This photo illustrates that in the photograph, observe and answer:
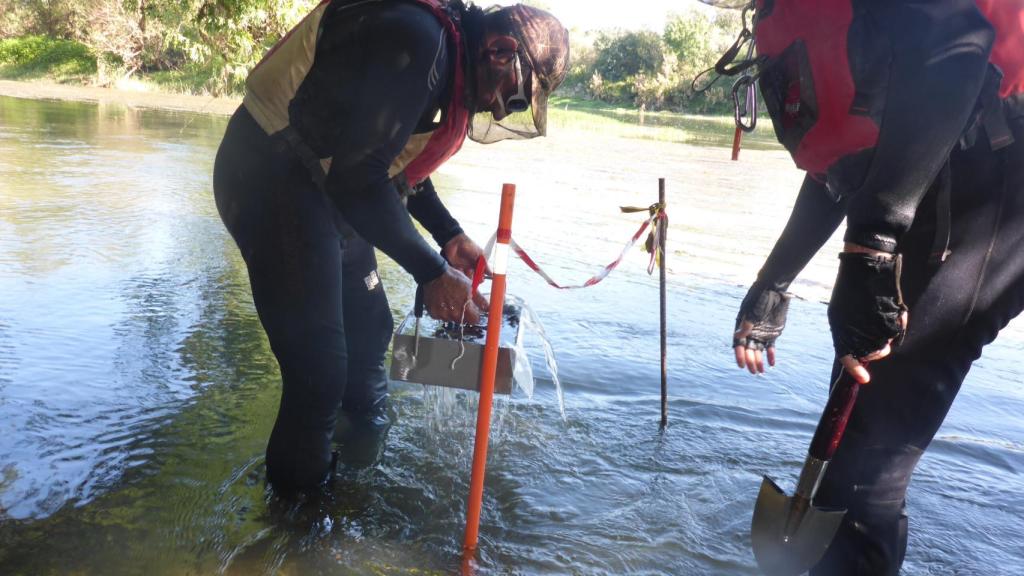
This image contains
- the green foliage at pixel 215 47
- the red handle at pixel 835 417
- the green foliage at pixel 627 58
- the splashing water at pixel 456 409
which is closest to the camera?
the red handle at pixel 835 417

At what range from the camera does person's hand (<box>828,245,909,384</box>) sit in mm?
1741

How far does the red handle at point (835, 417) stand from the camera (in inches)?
77.6

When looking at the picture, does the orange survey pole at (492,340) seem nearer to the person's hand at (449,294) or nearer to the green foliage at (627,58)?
the person's hand at (449,294)

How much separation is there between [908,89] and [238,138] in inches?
79.1

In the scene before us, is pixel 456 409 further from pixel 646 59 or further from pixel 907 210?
pixel 646 59

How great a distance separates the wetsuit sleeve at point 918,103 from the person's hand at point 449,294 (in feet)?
3.86

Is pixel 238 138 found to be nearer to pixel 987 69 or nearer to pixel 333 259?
pixel 333 259

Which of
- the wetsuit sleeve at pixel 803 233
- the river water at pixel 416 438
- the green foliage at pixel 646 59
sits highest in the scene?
the green foliage at pixel 646 59

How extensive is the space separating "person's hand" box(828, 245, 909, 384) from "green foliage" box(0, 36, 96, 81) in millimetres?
41776

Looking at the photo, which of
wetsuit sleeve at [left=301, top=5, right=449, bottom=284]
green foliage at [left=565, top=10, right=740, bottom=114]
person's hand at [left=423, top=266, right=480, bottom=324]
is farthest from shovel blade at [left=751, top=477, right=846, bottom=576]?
green foliage at [left=565, top=10, right=740, bottom=114]

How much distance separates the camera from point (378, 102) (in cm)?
210

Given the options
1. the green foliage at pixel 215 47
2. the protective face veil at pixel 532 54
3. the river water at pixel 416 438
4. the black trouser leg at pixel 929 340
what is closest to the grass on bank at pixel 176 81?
the green foliage at pixel 215 47

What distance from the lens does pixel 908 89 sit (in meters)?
1.72

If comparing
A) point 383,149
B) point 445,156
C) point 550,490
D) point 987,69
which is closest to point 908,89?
point 987,69
